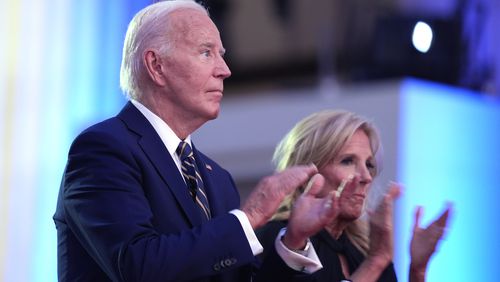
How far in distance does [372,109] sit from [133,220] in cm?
383

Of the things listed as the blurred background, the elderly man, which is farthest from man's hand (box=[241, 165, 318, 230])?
the blurred background

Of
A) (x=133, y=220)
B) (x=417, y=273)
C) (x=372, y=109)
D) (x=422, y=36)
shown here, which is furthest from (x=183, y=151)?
(x=372, y=109)

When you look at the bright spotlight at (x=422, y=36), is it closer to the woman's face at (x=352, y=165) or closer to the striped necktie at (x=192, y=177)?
the woman's face at (x=352, y=165)

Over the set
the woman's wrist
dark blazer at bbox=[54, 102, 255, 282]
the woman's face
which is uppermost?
dark blazer at bbox=[54, 102, 255, 282]

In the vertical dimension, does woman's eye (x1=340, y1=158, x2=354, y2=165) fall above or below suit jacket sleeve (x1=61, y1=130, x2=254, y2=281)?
below

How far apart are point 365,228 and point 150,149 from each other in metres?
0.88

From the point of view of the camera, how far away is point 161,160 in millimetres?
2115

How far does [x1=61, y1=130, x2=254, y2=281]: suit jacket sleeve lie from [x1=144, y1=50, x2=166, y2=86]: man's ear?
0.17 metres

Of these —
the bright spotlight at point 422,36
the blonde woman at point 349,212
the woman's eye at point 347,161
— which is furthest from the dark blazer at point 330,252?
the bright spotlight at point 422,36

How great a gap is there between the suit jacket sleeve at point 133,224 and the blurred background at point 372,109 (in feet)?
8.49

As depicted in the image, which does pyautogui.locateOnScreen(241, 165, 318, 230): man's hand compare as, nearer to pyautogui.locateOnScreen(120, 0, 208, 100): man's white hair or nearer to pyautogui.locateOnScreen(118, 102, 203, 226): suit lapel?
pyautogui.locateOnScreen(118, 102, 203, 226): suit lapel

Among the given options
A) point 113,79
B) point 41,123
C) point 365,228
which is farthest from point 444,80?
point 365,228

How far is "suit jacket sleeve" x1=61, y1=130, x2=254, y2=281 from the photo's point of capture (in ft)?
6.28

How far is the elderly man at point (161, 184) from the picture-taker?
1934 millimetres
